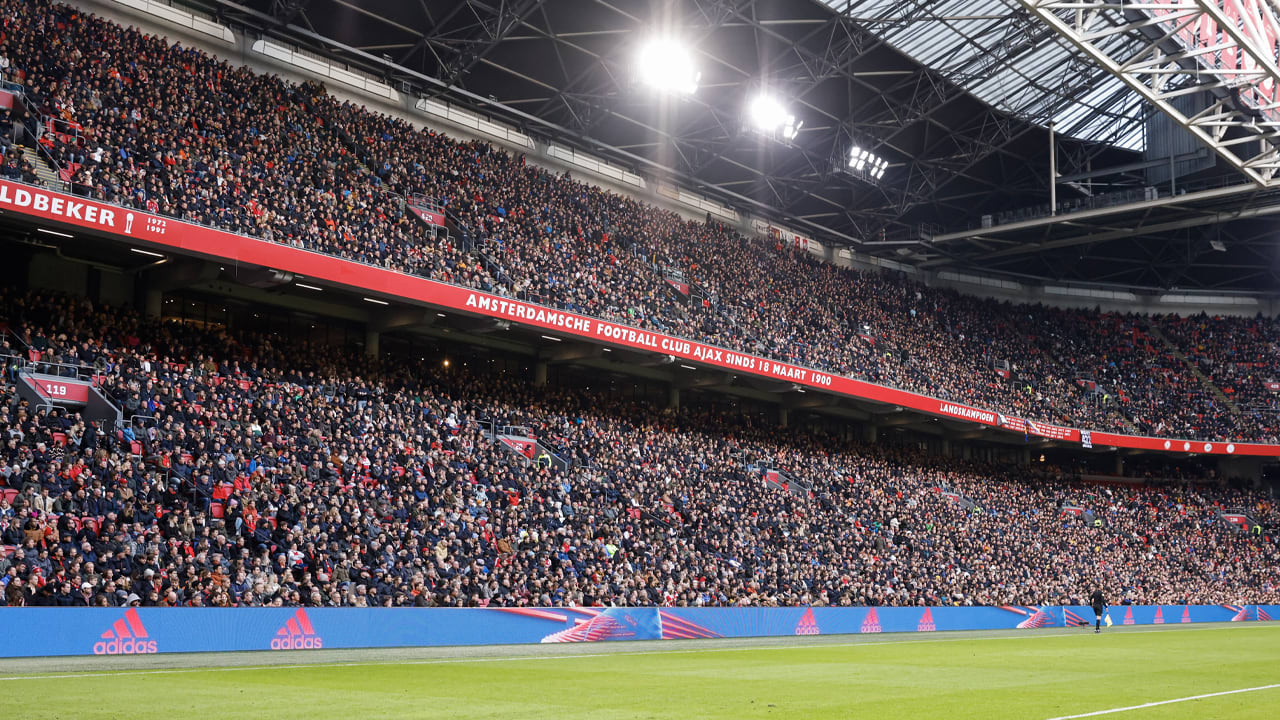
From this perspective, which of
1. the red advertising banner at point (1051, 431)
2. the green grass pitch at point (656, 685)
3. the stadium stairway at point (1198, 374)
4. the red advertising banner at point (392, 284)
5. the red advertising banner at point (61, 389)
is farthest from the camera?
the stadium stairway at point (1198, 374)

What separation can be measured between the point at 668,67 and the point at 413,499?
19861 millimetres

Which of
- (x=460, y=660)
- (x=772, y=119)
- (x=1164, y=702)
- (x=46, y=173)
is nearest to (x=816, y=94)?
(x=772, y=119)

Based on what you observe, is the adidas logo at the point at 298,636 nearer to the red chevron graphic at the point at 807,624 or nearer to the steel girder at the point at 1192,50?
the red chevron graphic at the point at 807,624

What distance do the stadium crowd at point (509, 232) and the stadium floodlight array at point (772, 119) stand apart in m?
5.96

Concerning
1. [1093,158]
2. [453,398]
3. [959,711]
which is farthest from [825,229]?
[959,711]

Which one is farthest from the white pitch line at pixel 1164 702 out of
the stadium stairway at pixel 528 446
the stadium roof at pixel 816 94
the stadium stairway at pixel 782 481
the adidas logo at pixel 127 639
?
the stadium stairway at pixel 782 481

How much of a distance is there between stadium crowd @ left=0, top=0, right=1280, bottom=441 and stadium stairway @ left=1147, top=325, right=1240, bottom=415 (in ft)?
1.11

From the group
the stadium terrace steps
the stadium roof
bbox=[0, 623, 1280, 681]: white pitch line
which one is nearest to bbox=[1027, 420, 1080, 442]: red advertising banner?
the stadium roof

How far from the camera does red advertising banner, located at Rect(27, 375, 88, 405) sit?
24250mm

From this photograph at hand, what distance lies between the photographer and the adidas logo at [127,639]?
1908 cm

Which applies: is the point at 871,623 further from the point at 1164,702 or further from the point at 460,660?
the point at 1164,702

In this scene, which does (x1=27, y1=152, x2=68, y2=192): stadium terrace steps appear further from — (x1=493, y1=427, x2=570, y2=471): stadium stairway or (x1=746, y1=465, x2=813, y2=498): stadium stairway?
(x1=746, y1=465, x2=813, y2=498): stadium stairway

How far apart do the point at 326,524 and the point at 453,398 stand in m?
9.60

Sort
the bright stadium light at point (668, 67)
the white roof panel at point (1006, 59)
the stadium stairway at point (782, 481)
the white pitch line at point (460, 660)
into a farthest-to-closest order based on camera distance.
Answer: the stadium stairway at point (782, 481)
the white roof panel at point (1006, 59)
the bright stadium light at point (668, 67)
the white pitch line at point (460, 660)
